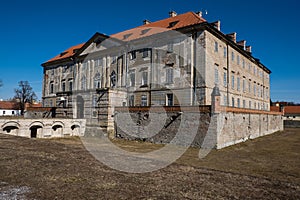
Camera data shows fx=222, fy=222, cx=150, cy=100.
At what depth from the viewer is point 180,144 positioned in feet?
55.8

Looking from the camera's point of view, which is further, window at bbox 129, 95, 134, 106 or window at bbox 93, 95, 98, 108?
window at bbox 129, 95, 134, 106

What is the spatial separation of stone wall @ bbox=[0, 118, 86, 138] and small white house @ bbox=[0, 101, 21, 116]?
50.6 m

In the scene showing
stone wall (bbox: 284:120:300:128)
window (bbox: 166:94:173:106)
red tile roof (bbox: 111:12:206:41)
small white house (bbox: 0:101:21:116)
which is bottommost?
stone wall (bbox: 284:120:300:128)

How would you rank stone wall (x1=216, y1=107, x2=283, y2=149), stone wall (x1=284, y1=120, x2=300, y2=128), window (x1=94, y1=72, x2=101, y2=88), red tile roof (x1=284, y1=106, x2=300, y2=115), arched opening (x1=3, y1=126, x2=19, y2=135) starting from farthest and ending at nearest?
red tile roof (x1=284, y1=106, x2=300, y2=115) < stone wall (x1=284, y1=120, x2=300, y2=128) < window (x1=94, y1=72, x2=101, y2=88) < arched opening (x1=3, y1=126, x2=19, y2=135) < stone wall (x1=216, y1=107, x2=283, y2=149)

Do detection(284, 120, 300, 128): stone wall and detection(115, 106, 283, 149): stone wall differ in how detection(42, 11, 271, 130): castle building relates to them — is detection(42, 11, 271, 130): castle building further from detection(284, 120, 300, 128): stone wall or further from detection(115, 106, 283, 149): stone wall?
detection(284, 120, 300, 128): stone wall

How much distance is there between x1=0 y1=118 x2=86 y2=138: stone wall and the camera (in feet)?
64.3

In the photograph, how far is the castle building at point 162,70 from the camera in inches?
861

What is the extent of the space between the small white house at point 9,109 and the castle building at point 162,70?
42304 mm

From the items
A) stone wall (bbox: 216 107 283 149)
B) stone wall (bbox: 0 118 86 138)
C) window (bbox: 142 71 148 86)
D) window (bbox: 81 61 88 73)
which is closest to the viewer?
stone wall (bbox: 216 107 283 149)

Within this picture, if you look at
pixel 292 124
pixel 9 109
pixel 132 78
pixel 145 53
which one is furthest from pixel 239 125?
pixel 9 109

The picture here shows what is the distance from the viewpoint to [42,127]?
21672mm

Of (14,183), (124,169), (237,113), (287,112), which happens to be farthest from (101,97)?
(287,112)

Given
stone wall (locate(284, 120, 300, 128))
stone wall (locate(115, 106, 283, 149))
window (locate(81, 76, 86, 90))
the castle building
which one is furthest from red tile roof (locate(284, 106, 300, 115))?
window (locate(81, 76, 86, 90))

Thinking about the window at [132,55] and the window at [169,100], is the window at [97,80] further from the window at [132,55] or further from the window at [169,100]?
the window at [169,100]
